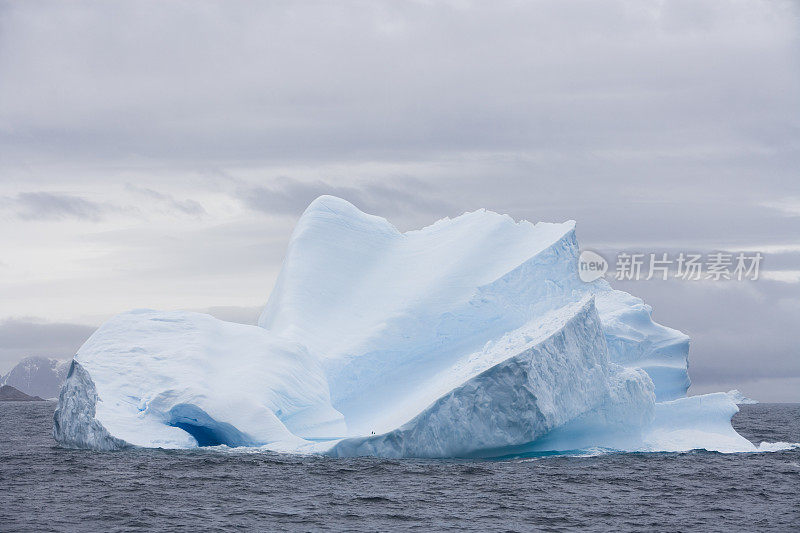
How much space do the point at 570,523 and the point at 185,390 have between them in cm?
964

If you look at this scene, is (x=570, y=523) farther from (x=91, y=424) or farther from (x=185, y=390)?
(x=91, y=424)

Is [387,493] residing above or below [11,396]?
below

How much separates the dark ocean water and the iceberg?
0.71 metres

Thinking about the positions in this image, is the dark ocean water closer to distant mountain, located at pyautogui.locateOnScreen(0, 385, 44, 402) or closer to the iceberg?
the iceberg

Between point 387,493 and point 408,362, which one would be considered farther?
point 408,362

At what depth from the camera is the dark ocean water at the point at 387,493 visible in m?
14.1

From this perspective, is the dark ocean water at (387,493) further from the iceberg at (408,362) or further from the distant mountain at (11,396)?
the distant mountain at (11,396)

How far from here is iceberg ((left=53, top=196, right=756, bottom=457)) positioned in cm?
1958

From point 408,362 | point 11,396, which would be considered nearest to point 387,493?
point 408,362

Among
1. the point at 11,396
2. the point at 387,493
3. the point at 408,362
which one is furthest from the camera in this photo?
the point at 11,396

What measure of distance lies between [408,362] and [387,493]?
8.98 meters

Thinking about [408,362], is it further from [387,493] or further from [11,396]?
[11,396]

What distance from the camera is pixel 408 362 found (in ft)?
82.0

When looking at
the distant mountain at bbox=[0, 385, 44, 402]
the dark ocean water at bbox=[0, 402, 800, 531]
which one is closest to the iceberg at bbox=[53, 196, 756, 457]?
the dark ocean water at bbox=[0, 402, 800, 531]
